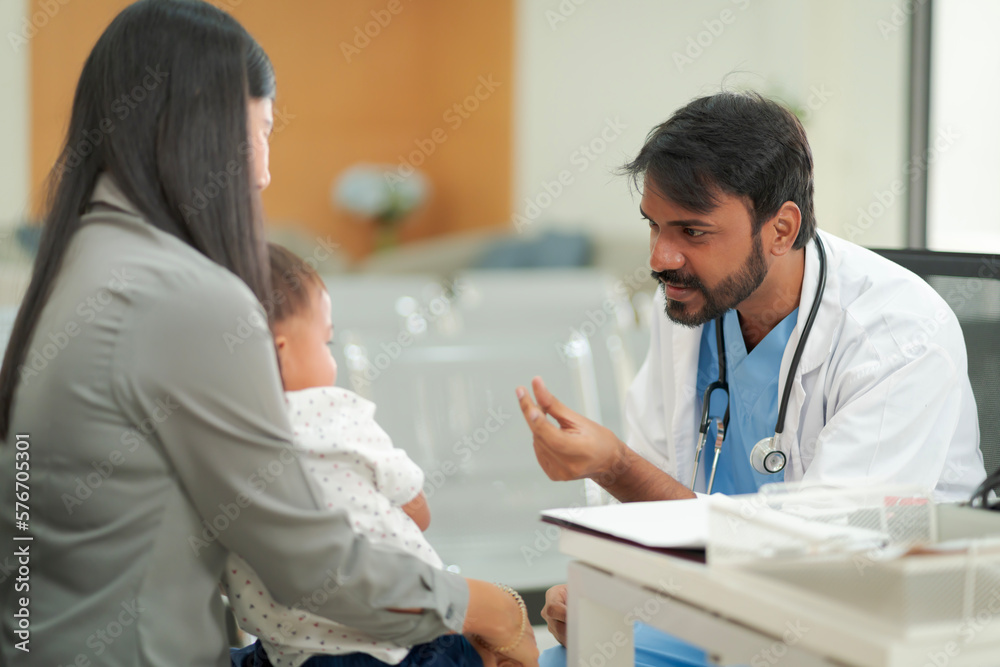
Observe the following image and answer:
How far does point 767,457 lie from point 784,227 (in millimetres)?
369

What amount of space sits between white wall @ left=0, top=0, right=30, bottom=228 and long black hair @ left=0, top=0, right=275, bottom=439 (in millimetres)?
4588

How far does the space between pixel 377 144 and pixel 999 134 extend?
13.9ft

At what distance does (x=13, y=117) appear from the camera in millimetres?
5305

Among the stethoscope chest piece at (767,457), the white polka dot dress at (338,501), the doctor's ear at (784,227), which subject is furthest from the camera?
the doctor's ear at (784,227)

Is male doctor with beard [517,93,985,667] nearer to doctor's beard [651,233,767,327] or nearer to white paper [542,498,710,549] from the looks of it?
doctor's beard [651,233,767,327]

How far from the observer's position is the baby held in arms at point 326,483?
0.99 m

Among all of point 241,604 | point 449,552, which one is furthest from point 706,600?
point 449,552

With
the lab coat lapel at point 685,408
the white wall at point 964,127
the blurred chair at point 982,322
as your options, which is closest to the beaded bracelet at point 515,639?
the lab coat lapel at point 685,408

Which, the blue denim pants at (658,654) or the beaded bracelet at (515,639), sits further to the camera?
the blue denim pants at (658,654)

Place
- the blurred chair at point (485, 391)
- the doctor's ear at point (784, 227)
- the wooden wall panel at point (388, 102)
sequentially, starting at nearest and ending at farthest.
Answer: the doctor's ear at point (784, 227) → the blurred chair at point (485, 391) → the wooden wall panel at point (388, 102)

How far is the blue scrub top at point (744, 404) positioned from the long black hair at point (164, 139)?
33.6 inches

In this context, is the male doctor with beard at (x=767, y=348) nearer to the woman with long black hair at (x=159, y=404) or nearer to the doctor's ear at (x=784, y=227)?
the doctor's ear at (x=784, y=227)

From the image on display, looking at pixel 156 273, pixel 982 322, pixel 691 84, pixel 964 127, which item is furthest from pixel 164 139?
pixel 691 84

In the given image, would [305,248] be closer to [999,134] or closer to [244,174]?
[999,134]
